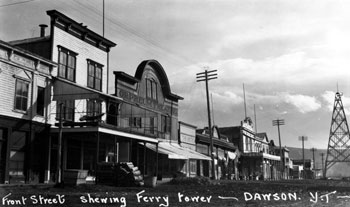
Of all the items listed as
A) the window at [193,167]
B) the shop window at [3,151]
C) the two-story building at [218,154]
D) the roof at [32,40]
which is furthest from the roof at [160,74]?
the shop window at [3,151]

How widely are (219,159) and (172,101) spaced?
14578mm

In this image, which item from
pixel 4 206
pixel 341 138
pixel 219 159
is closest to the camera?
pixel 4 206

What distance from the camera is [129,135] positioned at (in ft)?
90.8

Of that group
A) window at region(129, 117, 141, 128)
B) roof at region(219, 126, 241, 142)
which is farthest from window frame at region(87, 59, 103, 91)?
roof at region(219, 126, 241, 142)

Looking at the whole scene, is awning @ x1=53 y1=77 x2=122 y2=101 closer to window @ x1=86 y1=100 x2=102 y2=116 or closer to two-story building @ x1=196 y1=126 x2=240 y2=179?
window @ x1=86 y1=100 x2=102 y2=116

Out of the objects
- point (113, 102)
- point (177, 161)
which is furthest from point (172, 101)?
point (113, 102)

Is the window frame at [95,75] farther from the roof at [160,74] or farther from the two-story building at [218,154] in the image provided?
the two-story building at [218,154]

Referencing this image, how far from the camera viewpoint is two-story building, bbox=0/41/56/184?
22.3 m

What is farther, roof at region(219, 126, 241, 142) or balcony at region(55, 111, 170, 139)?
roof at region(219, 126, 241, 142)

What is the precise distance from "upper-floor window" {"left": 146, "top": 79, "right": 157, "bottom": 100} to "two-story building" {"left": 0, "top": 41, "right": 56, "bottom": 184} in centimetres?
1346

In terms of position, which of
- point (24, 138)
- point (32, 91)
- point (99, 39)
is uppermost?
point (99, 39)

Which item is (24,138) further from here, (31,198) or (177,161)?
(177,161)

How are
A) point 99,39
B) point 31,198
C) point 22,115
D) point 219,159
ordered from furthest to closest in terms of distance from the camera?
point 219,159 → point 99,39 → point 22,115 → point 31,198

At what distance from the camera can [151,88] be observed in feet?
127
